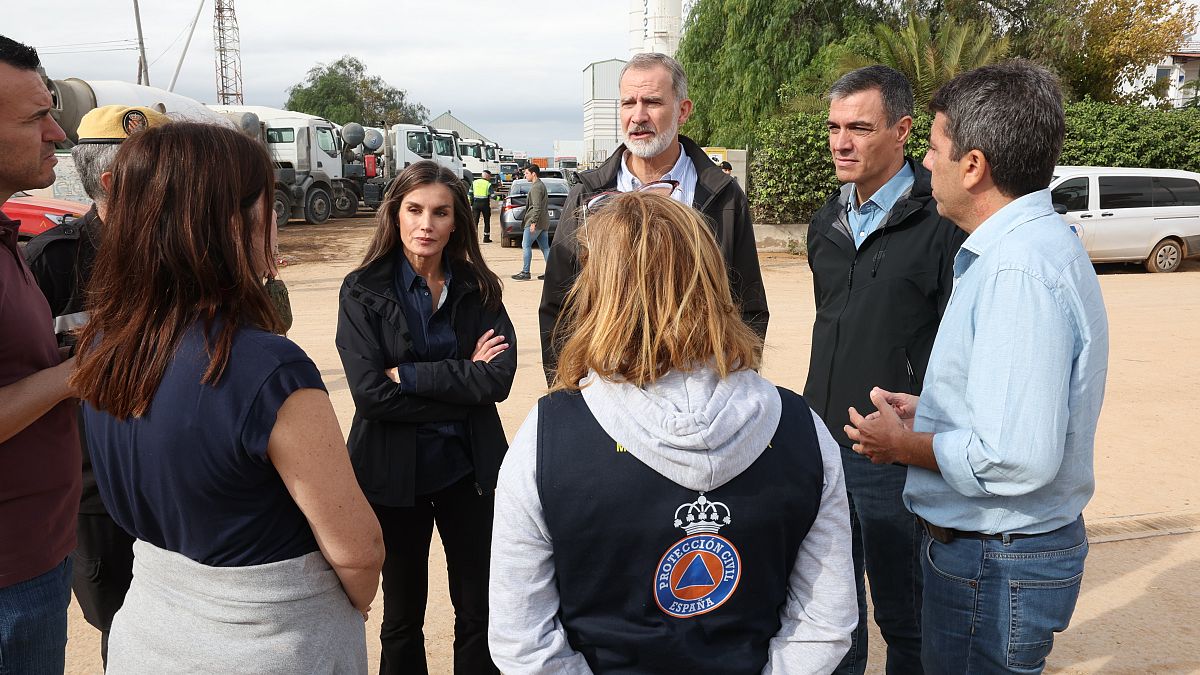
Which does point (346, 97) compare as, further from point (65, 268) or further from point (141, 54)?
point (65, 268)

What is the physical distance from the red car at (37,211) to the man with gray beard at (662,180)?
263 inches

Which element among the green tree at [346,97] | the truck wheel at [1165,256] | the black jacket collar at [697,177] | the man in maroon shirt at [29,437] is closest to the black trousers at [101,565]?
the man in maroon shirt at [29,437]

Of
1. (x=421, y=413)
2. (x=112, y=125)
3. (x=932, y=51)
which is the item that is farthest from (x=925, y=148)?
(x=112, y=125)

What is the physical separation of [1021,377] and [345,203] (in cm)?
2572

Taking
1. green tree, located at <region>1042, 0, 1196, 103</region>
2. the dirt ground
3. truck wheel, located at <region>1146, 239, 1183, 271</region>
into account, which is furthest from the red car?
green tree, located at <region>1042, 0, 1196, 103</region>

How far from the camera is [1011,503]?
1981mm

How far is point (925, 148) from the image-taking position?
16.6m

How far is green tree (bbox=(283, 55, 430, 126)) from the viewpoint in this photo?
59.2 metres

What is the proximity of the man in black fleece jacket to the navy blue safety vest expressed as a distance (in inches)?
48.6

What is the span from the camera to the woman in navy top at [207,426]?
1.60m

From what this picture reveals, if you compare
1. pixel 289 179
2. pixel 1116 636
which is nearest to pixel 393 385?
pixel 1116 636

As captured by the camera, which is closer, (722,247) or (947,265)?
(947,265)

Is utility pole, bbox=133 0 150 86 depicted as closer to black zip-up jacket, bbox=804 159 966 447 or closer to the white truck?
the white truck

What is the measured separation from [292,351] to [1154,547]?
4.42 m
